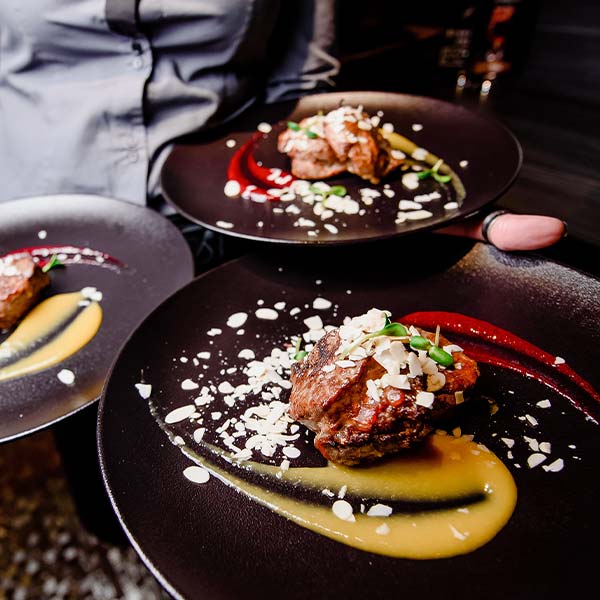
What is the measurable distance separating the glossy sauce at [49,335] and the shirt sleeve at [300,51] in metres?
1.75

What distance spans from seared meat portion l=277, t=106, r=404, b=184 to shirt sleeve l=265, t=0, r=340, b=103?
2.56 feet

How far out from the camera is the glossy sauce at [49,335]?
65.6 inches

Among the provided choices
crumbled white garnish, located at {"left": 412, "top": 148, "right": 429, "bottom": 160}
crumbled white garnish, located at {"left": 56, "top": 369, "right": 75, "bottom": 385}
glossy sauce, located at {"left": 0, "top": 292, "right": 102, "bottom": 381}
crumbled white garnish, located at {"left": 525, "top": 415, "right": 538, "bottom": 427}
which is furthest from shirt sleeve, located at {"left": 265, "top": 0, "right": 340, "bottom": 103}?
crumbled white garnish, located at {"left": 525, "top": 415, "right": 538, "bottom": 427}

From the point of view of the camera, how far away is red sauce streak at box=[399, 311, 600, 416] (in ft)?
4.65

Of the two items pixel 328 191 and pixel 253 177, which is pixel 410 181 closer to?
pixel 328 191

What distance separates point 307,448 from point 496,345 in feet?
2.09

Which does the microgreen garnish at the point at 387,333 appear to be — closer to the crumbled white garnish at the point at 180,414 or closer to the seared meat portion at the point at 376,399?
the seared meat portion at the point at 376,399

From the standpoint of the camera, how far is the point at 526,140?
292cm

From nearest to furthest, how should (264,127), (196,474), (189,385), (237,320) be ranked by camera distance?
(196,474) < (189,385) < (237,320) < (264,127)

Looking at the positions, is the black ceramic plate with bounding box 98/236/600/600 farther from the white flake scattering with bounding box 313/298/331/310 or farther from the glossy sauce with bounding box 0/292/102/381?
the glossy sauce with bounding box 0/292/102/381

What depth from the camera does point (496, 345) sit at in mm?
1546

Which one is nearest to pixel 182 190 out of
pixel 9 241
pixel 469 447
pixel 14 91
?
pixel 9 241

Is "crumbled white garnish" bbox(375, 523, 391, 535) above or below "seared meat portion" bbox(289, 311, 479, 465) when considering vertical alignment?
below

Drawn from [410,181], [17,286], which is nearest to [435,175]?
[410,181]
